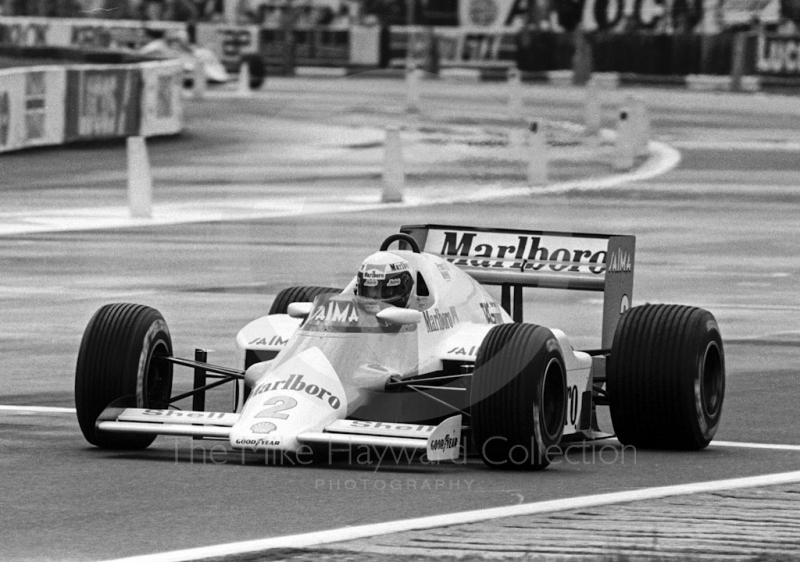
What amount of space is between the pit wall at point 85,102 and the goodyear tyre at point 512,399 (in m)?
24.0

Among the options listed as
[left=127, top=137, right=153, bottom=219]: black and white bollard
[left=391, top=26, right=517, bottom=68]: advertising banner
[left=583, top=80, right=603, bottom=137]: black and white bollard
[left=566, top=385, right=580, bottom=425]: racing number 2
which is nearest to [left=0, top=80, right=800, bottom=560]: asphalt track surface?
[left=566, top=385, right=580, bottom=425]: racing number 2

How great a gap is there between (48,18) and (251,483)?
64085mm

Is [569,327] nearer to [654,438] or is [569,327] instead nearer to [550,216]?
[654,438]

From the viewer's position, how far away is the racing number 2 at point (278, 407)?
9.46 metres

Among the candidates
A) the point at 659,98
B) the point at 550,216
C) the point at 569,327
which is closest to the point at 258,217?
the point at 550,216

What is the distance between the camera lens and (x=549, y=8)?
68688mm

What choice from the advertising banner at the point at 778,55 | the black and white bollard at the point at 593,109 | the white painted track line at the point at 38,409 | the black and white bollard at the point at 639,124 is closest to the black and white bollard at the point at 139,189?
the black and white bollard at the point at 639,124

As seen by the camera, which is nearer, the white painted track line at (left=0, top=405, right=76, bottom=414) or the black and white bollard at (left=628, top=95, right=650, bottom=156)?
the white painted track line at (left=0, top=405, right=76, bottom=414)

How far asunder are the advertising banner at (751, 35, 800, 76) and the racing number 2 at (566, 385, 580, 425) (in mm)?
50361

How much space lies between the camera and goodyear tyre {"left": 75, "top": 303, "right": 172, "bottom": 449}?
1008cm

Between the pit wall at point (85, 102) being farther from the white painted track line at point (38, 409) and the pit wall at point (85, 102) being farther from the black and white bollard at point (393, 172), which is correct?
the white painted track line at point (38, 409)

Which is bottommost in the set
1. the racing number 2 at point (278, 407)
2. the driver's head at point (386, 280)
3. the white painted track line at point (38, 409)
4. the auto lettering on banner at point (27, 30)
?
the auto lettering on banner at point (27, 30)

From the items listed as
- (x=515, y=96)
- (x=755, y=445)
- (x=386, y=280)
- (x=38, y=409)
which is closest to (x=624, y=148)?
(x=515, y=96)

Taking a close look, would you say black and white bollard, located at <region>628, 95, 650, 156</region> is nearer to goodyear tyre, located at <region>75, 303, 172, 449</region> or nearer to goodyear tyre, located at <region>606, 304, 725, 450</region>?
goodyear tyre, located at <region>606, 304, 725, 450</region>
